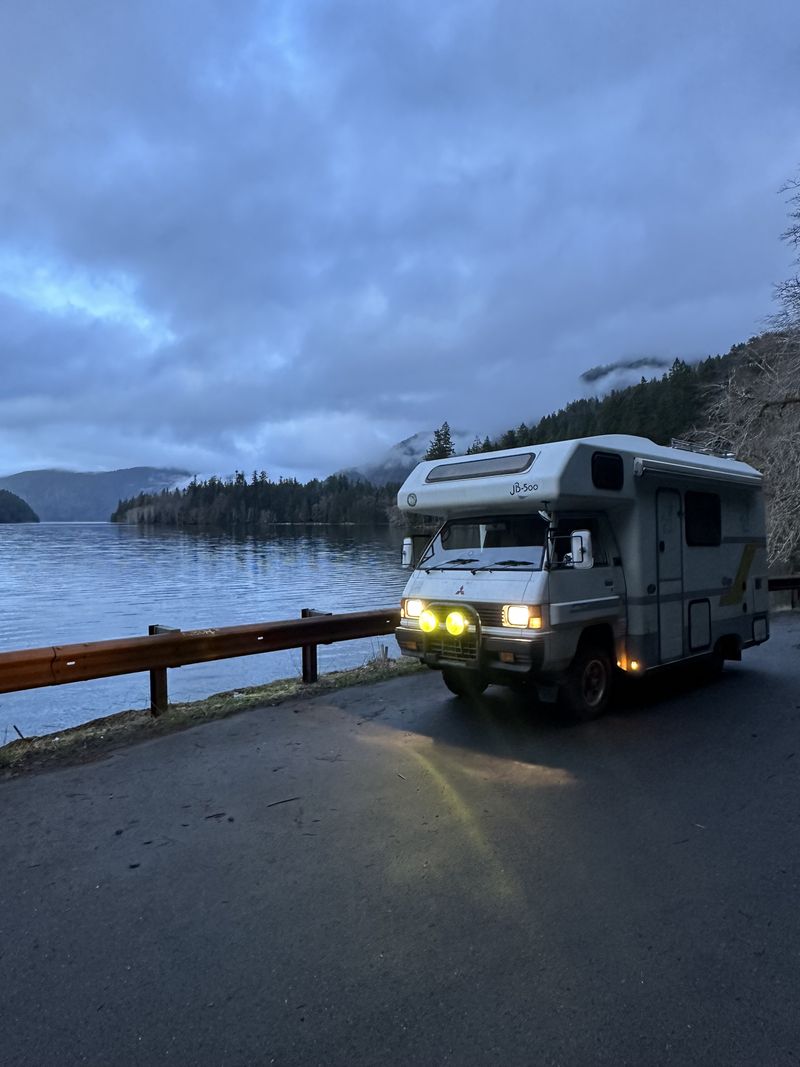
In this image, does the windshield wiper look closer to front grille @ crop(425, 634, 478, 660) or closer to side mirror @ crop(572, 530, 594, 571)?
side mirror @ crop(572, 530, 594, 571)

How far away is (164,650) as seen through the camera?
24.0ft

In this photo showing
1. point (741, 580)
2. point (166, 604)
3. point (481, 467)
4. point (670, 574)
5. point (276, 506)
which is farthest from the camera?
point (276, 506)

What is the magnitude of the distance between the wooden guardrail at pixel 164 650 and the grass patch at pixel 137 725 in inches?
11.5

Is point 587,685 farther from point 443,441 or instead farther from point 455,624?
point 443,441

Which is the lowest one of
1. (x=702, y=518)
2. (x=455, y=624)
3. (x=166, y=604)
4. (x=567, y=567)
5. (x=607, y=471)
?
(x=166, y=604)

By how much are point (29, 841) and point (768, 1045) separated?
4110 mm

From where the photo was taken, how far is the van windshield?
23.8 ft

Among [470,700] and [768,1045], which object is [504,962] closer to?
[768,1045]

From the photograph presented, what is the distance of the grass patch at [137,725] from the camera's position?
610 centimetres

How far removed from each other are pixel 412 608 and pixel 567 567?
1754 millimetres

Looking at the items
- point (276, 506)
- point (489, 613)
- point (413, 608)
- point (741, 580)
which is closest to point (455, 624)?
point (489, 613)

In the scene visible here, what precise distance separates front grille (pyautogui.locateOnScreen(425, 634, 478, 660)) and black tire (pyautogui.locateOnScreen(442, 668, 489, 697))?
509mm

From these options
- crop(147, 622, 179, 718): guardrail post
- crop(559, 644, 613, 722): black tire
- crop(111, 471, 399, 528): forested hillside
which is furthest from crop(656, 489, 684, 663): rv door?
crop(111, 471, 399, 528): forested hillside

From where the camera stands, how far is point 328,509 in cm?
18388
